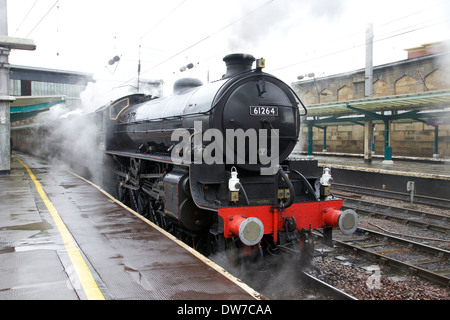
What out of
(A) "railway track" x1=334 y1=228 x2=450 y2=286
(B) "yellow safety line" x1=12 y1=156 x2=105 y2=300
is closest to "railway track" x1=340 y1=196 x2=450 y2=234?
(A) "railway track" x1=334 y1=228 x2=450 y2=286

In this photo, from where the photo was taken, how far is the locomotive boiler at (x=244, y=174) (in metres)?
4.74

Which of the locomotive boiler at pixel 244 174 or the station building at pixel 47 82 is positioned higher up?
the station building at pixel 47 82

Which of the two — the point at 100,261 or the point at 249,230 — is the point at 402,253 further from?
the point at 100,261

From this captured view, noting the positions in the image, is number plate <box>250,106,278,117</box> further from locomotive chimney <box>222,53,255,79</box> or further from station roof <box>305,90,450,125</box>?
station roof <box>305,90,450,125</box>

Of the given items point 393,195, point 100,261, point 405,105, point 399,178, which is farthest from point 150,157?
point 405,105

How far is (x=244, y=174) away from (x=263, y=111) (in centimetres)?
94

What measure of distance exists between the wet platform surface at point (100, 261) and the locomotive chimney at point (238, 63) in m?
2.62

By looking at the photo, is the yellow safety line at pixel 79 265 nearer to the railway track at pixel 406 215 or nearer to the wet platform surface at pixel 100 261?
the wet platform surface at pixel 100 261

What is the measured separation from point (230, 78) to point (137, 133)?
3758mm

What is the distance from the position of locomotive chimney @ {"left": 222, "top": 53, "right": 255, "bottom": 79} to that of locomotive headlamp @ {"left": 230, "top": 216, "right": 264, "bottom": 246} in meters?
2.31

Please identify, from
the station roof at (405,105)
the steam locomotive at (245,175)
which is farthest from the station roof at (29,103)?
the steam locomotive at (245,175)

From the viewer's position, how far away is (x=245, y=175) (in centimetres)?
535

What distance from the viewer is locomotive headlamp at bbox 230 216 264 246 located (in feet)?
13.8
